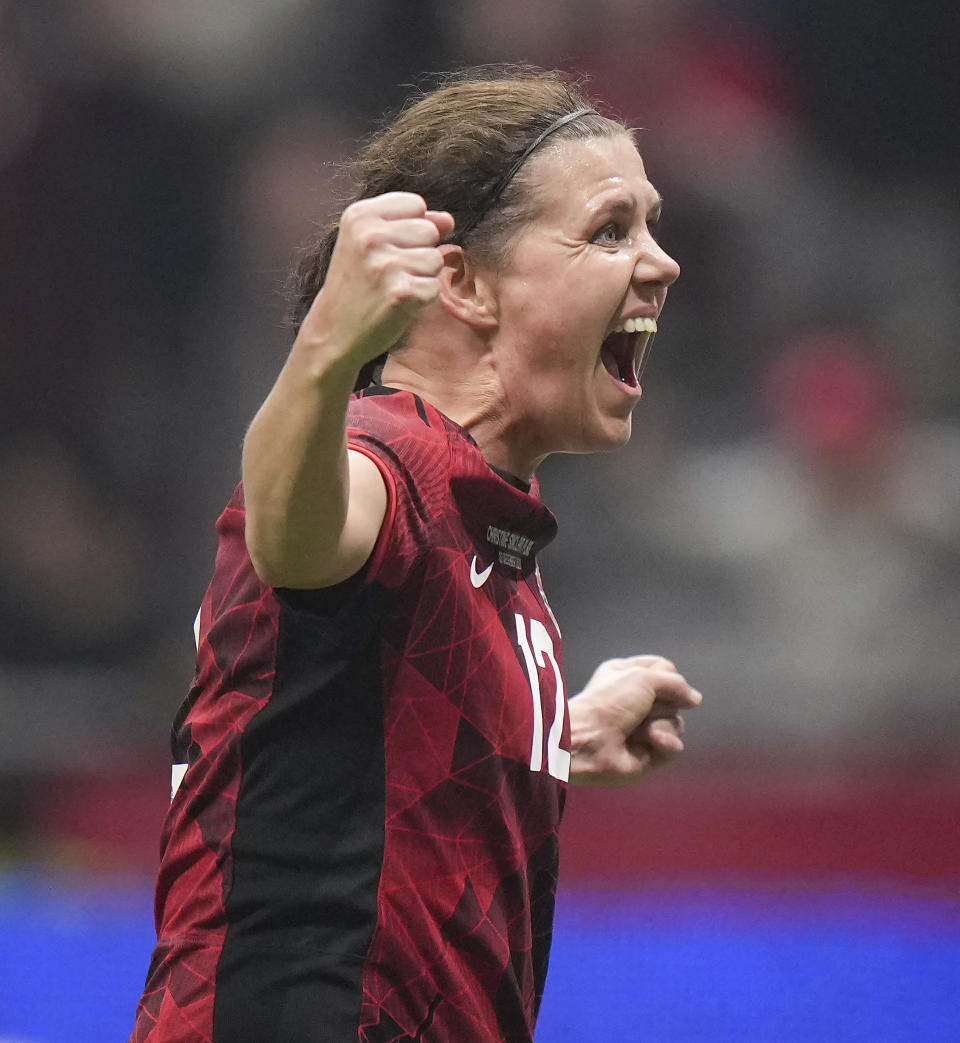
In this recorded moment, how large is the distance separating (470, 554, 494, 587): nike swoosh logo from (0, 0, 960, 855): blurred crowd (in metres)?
3.01

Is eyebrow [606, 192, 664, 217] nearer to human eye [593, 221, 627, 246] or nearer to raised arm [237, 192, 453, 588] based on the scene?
human eye [593, 221, 627, 246]

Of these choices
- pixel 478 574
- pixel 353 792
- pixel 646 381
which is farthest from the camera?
pixel 646 381

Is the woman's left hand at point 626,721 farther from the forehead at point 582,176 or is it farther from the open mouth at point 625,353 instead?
the forehead at point 582,176

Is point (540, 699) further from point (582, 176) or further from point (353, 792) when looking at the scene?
point (582, 176)

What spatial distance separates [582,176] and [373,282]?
1.88ft

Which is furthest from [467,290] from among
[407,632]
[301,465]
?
[301,465]

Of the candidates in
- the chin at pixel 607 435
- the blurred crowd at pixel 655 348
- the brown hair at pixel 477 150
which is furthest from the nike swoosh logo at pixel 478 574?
the blurred crowd at pixel 655 348

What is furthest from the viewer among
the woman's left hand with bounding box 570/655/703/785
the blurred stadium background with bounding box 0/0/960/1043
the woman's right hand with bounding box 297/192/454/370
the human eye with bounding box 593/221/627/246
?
the blurred stadium background with bounding box 0/0/960/1043

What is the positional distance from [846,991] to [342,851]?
6.49 ft

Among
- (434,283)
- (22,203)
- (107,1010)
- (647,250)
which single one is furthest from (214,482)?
(434,283)

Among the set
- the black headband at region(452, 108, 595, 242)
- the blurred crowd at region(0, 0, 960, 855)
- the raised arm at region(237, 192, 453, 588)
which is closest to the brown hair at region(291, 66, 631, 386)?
the black headband at region(452, 108, 595, 242)

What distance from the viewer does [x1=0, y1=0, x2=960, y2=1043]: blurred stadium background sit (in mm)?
4184

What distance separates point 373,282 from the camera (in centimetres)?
97

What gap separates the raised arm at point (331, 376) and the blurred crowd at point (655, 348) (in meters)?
3.28
